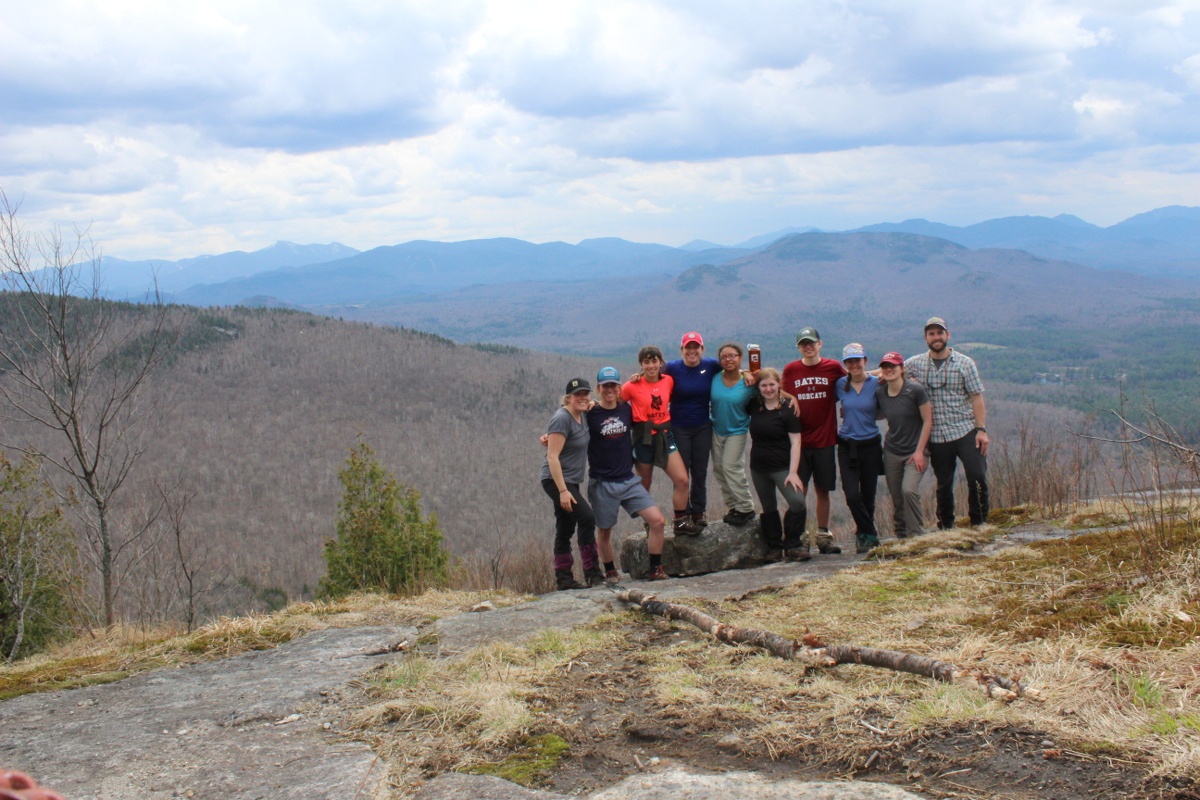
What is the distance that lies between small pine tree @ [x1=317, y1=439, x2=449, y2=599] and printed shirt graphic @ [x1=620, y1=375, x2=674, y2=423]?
24.9 feet

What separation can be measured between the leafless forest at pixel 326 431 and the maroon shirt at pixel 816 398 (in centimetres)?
4607

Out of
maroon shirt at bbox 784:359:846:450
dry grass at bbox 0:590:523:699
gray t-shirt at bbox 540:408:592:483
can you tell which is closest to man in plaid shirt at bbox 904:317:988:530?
maroon shirt at bbox 784:359:846:450

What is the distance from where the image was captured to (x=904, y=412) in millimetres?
8172

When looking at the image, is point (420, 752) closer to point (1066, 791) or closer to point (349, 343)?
point (1066, 791)

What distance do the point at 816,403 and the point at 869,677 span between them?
176 inches

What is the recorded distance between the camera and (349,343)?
113 m

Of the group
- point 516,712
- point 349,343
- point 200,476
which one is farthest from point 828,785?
point 349,343

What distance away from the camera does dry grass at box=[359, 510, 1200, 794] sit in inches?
133

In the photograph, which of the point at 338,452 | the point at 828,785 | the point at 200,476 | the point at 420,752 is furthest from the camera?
the point at 338,452

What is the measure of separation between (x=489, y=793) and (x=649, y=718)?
97 cm

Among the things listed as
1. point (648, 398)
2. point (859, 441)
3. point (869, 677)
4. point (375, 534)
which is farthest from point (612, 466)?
point (375, 534)

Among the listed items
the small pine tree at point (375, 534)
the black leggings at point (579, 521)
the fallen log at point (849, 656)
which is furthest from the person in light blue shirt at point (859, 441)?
the small pine tree at point (375, 534)

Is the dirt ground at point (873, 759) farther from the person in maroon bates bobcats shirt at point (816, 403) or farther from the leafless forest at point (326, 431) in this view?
the leafless forest at point (326, 431)

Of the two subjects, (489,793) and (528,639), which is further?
(528,639)
